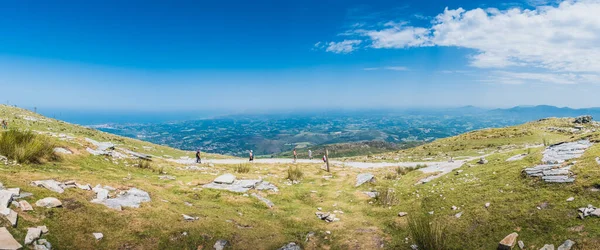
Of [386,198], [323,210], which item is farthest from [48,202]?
[386,198]

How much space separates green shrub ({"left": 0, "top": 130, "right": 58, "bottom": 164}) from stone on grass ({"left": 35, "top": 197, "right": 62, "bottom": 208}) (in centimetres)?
843

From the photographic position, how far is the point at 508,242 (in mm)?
10859

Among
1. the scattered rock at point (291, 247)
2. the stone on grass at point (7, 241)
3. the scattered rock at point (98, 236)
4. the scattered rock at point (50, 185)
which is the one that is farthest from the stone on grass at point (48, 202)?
A: the scattered rock at point (291, 247)

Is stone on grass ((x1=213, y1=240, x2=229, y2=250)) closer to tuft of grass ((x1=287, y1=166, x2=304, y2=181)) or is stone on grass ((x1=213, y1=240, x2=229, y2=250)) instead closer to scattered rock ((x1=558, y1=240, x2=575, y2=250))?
scattered rock ((x1=558, y1=240, x2=575, y2=250))

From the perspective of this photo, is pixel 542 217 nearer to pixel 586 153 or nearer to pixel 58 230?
pixel 586 153

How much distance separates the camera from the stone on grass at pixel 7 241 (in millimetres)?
8098

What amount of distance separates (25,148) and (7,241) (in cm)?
1215

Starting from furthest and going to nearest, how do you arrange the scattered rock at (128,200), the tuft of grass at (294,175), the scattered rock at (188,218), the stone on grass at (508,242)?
the tuft of grass at (294,175) < the scattered rock at (188,218) < the scattered rock at (128,200) < the stone on grass at (508,242)

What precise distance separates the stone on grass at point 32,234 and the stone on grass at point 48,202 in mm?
1843

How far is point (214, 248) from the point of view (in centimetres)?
1233

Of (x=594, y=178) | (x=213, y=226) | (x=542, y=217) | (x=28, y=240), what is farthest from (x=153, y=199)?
(x=594, y=178)

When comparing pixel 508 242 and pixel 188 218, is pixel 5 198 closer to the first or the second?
pixel 188 218

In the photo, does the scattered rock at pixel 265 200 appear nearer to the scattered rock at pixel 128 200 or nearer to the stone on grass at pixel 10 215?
the scattered rock at pixel 128 200

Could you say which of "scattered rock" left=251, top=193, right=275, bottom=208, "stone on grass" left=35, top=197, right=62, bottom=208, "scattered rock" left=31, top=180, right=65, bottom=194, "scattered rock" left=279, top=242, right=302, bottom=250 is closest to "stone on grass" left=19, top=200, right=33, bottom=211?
"stone on grass" left=35, top=197, right=62, bottom=208
